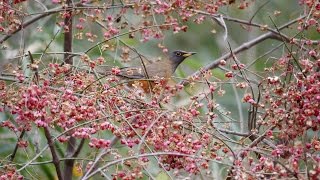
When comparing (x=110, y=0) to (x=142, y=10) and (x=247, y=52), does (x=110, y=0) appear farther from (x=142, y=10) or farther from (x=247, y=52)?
(x=247, y=52)

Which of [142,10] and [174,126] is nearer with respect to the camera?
[174,126]

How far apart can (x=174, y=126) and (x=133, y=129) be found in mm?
199

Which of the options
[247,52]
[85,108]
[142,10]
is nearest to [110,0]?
[142,10]

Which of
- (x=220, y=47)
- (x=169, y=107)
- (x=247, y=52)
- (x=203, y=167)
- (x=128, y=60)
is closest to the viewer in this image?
(x=203, y=167)

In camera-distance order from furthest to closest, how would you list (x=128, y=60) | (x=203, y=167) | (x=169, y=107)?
(x=128, y=60) < (x=169, y=107) < (x=203, y=167)

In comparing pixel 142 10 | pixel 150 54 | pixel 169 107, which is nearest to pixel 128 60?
pixel 142 10

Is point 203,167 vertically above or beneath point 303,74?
beneath

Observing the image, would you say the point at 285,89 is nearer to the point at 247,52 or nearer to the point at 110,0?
the point at 110,0


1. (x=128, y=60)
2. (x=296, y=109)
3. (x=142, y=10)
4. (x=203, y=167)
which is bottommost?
(x=203, y=167)

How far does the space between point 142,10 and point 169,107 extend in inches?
60.6

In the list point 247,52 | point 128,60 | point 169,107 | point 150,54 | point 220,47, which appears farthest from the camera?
point 150,54

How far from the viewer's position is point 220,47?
24.8 feet

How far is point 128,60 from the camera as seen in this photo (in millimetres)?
5695

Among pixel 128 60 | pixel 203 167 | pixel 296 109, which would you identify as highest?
pixel 128 60
